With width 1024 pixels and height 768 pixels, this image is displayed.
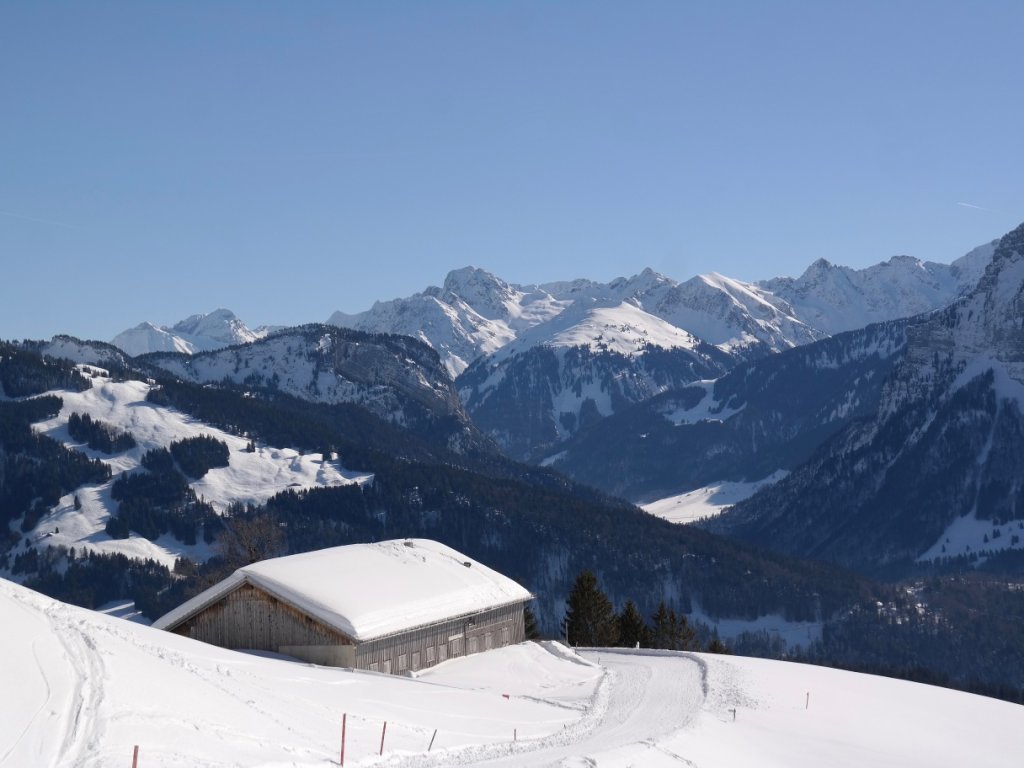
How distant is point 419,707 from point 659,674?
65.8 feet

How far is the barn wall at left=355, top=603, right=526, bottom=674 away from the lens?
198ft

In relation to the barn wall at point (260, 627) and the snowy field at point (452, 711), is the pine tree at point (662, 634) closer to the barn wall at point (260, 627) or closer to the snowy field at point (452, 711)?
the snowy field at point (452, 711)

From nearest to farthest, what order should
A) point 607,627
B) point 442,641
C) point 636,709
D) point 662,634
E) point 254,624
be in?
point 636,709, point 254,624, point 442,641, point 607,627, point 662,634

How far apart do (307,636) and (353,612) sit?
2.71 metres

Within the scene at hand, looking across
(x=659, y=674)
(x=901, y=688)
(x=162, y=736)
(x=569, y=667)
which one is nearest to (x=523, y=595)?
(x=569, y=667)

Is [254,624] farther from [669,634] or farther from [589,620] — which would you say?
[669,634]

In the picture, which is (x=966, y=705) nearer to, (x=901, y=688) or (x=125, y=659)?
(x=901, y=688)

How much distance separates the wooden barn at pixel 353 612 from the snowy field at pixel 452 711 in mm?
2175

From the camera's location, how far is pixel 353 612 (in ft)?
198

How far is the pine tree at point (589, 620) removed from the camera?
304ft

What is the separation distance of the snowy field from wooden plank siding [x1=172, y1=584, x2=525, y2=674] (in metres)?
1.52

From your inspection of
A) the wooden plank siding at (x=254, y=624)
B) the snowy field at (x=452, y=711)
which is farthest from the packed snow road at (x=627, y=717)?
the wooden plank siding at (x=254, y=624)

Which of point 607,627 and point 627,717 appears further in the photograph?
point 607,627

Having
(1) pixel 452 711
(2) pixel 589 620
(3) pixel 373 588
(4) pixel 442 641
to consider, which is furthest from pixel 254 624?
(2) pixel 589 620
